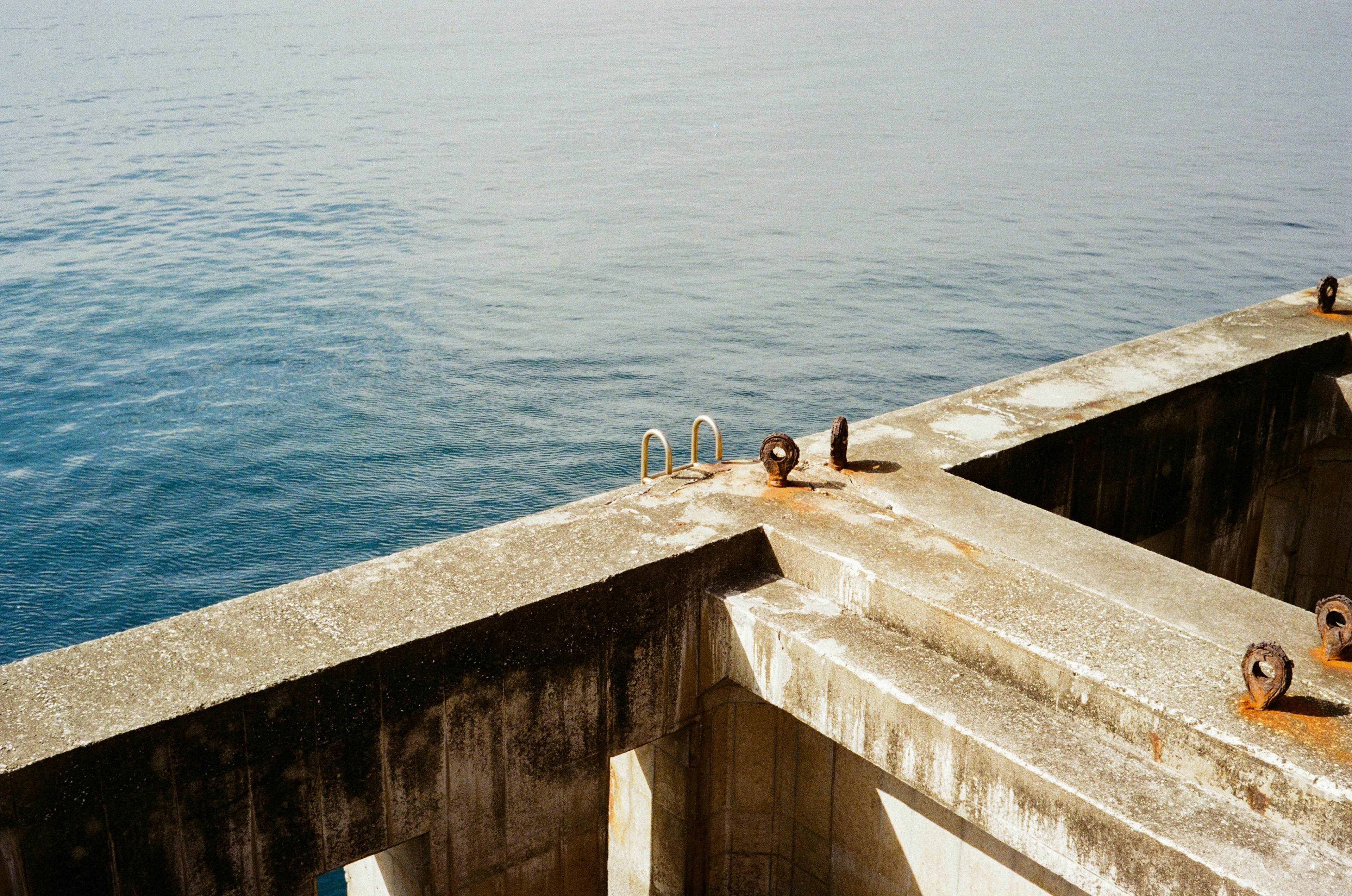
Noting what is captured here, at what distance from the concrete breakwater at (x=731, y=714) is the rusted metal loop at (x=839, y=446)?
0.37ft

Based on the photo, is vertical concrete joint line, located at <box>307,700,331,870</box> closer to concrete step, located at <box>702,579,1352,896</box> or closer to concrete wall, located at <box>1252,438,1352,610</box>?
concrete step, located at <box>702,579,1352,896</box>

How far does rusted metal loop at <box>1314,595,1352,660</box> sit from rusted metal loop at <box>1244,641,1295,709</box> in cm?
42

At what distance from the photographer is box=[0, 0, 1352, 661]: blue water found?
21484mm

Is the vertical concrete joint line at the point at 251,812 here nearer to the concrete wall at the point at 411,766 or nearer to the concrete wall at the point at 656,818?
the concrete wall at the point at 411,766

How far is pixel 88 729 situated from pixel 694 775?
3.16 meters

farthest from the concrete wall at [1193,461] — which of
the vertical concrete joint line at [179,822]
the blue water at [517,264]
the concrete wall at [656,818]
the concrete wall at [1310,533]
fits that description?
the blue water at [517,264]

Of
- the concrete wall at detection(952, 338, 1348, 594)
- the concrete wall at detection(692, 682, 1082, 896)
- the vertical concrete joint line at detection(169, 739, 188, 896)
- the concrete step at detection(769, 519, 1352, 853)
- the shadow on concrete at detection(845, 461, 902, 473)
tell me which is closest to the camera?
the concrete step at detection(769, 519, 1352, 853)

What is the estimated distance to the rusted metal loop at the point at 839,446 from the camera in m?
7.11

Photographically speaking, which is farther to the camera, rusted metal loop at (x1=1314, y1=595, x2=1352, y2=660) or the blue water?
the blue water

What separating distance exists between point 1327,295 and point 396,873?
28.1 ft

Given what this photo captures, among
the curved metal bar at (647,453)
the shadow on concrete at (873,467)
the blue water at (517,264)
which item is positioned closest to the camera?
the curved metal bar at (647,453)

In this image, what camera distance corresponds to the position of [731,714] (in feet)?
22.5

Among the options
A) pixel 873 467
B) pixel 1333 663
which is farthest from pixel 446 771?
pixel 1333 663

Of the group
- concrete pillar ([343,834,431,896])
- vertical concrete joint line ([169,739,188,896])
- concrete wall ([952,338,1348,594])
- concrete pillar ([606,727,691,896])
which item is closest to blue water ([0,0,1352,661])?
concrete pillar ([343,834,431,896])
